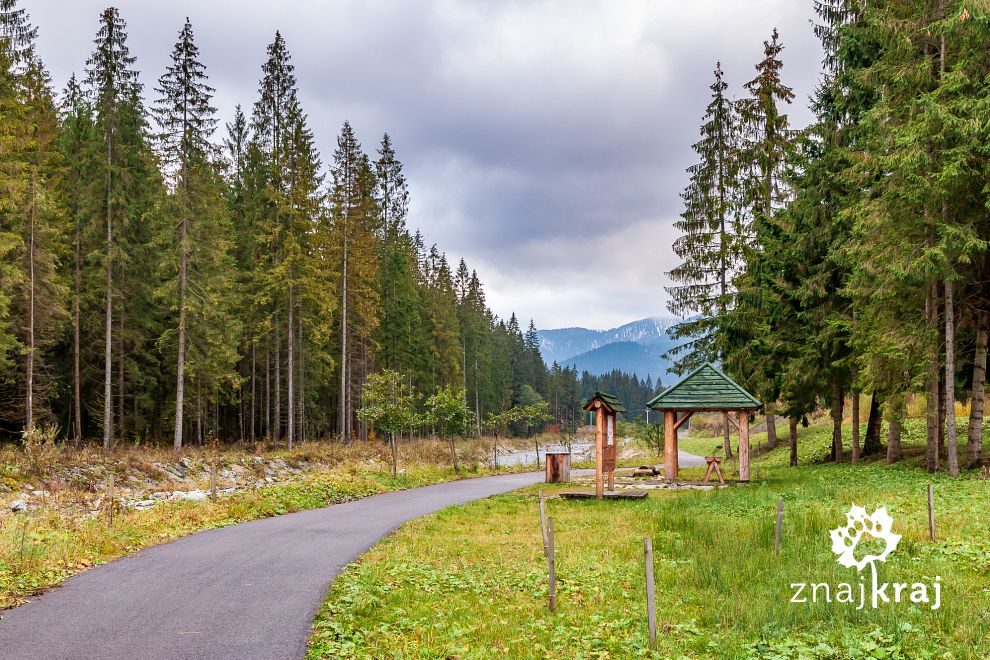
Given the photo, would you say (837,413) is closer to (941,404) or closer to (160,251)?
(941,404)

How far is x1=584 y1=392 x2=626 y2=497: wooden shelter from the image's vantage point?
18766 millimetres

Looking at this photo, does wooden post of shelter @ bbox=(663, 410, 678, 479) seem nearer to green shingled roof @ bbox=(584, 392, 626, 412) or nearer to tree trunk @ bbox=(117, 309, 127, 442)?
green shingled roof @ bbox=(584, 392, 626, 412)

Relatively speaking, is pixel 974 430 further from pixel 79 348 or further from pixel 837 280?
pixel 79 348

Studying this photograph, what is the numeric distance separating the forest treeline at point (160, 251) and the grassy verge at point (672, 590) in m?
16.8

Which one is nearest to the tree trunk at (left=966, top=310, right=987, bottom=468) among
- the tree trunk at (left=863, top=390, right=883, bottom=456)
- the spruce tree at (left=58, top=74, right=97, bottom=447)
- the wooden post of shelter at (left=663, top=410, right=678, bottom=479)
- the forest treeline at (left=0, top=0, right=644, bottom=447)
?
the tree trunk at (left=863, top=390, right=883, bottom=456)

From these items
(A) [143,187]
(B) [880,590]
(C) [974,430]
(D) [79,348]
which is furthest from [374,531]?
(A) [143,187]

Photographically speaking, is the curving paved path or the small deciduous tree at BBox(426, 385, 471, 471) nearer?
the curving paved path

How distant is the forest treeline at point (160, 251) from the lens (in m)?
22.6

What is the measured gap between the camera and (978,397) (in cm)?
1666

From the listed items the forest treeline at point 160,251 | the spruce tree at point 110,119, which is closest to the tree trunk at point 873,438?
the forest treeline at point 160,251

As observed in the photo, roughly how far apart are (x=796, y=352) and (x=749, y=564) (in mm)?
16390

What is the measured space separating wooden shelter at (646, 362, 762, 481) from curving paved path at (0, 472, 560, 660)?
40.4 ft

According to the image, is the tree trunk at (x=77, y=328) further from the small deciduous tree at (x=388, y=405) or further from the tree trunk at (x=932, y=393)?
the tree trunk at (x=932, y=393)

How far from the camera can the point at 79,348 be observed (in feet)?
91.0
